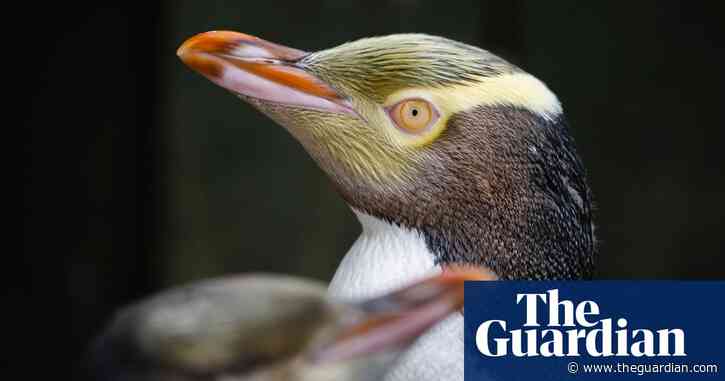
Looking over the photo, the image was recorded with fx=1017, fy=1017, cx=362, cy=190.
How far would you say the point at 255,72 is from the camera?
70 centimetres

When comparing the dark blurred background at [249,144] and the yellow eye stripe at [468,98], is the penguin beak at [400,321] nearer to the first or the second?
the yellow eye stripe at [468,98]

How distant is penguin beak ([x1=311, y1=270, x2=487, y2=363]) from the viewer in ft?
1.52

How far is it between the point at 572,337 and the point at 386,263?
0.14 meters

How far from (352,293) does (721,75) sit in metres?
0.74

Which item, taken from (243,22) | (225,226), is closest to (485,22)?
(243,22)

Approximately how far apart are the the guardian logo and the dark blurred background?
0.56 metres

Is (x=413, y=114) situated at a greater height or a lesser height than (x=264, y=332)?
greater

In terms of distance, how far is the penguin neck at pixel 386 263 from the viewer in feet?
2.29

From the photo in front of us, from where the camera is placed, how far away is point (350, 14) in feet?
4.11

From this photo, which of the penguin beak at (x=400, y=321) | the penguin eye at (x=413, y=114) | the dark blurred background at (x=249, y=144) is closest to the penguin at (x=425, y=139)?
the penguin eye at (x=413, y=114)

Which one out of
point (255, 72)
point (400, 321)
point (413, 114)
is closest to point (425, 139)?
point (413, 114)

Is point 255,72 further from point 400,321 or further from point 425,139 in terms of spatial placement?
point 400,321

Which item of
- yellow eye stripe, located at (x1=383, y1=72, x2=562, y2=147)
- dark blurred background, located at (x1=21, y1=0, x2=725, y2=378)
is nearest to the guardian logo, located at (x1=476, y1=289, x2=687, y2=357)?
yellow eye stripe, located at (x1=383, y1=72, x2=562, y2=147)

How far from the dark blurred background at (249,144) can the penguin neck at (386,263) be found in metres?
0.52
